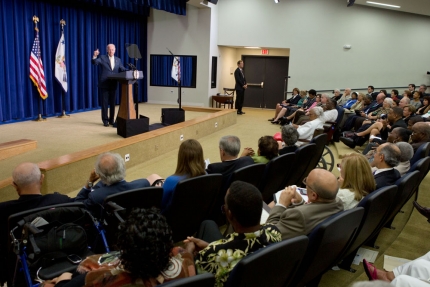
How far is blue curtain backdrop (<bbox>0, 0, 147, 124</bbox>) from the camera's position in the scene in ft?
25.8

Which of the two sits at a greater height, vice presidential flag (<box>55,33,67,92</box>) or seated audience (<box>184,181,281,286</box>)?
vice presidential flag (<box>55,33,67,92</box>)

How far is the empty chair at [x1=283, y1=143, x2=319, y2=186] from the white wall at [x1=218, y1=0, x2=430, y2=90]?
8.52 metres

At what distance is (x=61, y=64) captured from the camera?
29.0ft

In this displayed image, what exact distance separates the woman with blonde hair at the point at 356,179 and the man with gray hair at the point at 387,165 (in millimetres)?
377

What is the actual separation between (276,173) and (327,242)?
4.96 ft

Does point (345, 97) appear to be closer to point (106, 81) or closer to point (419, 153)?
point (106, 81)

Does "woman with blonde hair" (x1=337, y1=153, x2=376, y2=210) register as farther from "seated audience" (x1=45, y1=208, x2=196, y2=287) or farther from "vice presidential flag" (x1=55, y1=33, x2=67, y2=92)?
"vice presidential flag" (x1=55, y1=33, x2=67, y2=92)

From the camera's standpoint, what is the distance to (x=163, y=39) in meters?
12.2

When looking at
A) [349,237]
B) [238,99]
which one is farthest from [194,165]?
[238,99]

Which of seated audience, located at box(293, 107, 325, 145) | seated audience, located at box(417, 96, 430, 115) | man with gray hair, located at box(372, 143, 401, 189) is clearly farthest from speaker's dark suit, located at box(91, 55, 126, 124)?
seated audience, located at box(417, 96, 430, 115)

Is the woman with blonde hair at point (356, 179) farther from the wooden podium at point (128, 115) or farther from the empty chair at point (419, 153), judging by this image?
the wooden podium at point (128, 115)

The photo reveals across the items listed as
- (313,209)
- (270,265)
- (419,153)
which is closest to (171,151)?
(419,153)

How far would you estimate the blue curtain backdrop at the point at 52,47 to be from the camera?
787 cm

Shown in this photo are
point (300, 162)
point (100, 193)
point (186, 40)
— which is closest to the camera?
point (100, 193)
